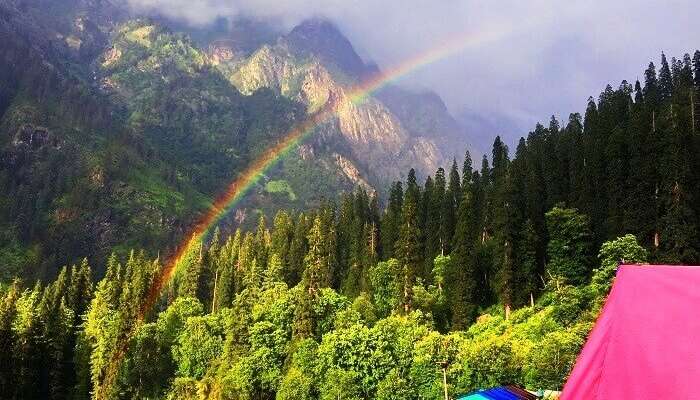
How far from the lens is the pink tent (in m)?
6.94

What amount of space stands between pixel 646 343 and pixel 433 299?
8572cm

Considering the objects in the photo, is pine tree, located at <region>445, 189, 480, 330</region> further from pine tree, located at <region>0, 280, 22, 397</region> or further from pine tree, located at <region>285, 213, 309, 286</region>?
pine tree, located at <region>0, 280, 22, 397</region>

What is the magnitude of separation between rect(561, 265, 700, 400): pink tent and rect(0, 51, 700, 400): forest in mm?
43388

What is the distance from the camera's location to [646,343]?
23.5 feet

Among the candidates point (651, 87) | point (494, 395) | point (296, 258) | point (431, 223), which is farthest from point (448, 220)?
point (494, 395)

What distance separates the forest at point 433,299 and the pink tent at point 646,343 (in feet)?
142

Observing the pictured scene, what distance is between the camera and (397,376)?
61750 millimetres

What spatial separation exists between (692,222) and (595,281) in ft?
55.7

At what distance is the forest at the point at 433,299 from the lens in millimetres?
62562

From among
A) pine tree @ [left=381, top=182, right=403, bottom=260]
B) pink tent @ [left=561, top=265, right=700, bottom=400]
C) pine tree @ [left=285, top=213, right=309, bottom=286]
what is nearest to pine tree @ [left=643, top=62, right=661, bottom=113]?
pine tree @ [left=381, top=182, right=403, bottom=260]

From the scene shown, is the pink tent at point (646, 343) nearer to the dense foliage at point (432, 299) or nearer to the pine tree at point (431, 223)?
the dense foliage at point (432, 299)

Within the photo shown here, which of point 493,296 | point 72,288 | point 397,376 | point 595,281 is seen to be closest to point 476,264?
point 493,296

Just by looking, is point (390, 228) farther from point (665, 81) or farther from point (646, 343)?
point (646, 343)

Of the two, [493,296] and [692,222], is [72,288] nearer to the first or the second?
[493,296]
